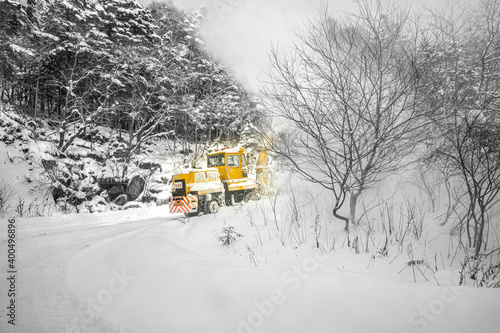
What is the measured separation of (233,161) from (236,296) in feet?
26.5

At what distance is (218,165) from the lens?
33.6 ft

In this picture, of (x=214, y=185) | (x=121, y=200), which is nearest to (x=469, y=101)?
(x=214, y=185)

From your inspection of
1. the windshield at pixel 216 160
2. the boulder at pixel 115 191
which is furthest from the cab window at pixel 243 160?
the boulder at pixel 115 191

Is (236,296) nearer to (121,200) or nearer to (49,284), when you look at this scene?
(49,284)

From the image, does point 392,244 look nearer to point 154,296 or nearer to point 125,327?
point 154,296

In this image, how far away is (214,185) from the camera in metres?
9.02

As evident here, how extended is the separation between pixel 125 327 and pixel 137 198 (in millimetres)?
14388

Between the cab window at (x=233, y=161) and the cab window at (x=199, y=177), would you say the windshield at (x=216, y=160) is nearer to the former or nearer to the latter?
the cab window at (x=233, y=161)

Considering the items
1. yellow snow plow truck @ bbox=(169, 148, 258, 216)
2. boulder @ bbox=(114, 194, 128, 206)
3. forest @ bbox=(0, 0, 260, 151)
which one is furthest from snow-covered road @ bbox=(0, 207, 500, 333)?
boulder @ bbox=(114, 194, 128, 206)

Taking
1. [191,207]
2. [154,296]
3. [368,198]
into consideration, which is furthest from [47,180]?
[368,198]

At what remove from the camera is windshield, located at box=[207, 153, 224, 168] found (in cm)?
1018

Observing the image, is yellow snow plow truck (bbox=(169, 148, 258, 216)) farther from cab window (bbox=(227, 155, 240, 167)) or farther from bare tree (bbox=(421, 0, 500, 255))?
bare tree (bbox=(421, 0, 500, 255))

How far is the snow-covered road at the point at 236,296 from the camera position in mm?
1905

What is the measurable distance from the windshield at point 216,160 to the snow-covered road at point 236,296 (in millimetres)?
6573
